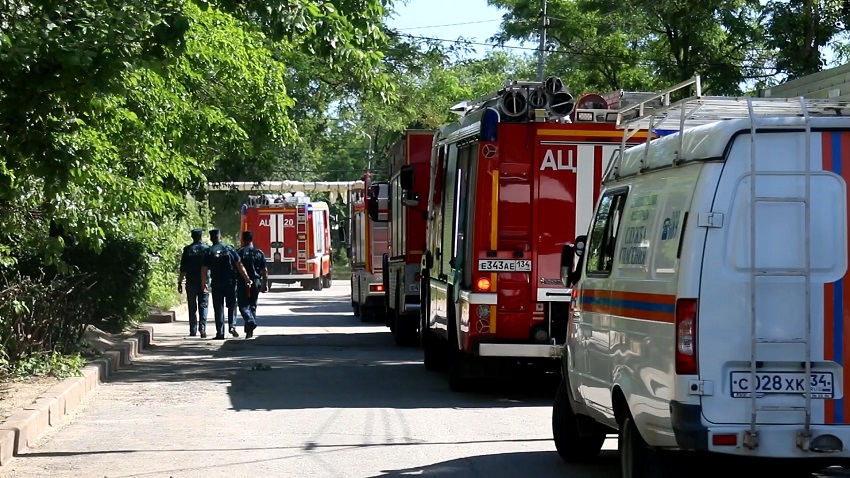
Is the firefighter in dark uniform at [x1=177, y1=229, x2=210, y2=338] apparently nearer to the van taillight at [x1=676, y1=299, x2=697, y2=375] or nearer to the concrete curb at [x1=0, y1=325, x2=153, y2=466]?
the concrete curb at [x1=0, y1=325, x2=153, y2=466]

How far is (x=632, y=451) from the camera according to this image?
7.47 metres

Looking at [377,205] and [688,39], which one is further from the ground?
[688,39]

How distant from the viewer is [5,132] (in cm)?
1042

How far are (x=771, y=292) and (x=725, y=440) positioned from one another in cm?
75

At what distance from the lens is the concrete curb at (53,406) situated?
1014cm

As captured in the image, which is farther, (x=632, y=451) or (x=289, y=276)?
(x=289, y=276)

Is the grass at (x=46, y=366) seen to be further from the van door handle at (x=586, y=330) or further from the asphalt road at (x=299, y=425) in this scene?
the van door handle at (x=586, y=330)

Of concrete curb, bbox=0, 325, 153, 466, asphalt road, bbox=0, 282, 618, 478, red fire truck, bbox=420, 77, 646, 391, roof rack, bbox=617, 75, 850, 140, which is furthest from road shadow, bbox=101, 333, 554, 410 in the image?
roof rack, bbox=617, 75, 850, 140

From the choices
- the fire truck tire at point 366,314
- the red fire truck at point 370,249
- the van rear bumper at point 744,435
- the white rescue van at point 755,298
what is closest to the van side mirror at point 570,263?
the white rescue van at point 755,298

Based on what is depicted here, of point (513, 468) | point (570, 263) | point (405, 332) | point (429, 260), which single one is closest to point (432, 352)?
point (429, 260)

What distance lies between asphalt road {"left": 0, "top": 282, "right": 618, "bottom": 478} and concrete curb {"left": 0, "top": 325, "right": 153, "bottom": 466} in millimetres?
128

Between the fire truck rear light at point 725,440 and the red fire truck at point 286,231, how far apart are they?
40.5m

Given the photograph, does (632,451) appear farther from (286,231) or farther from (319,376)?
(286,231)

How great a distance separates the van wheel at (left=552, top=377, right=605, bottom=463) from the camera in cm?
950
